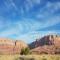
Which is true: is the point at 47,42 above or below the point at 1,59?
above

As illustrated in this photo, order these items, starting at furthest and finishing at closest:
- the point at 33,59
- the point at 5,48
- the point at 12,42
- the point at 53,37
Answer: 1. the point at 12,42
2. the point at 53,37
3. the point at 5,48
4. the point at 33,59

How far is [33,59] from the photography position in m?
39.8

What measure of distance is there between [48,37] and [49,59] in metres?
74.9

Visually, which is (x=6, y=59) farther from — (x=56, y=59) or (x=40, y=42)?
(x=40, y=42)

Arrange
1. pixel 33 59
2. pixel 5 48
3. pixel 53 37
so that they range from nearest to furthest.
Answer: pixel 33 59, pixel 5 48, pixel 53 37

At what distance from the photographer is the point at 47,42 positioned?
11788cm

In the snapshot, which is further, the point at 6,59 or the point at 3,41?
the point at 3,41

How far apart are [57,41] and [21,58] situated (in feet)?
247

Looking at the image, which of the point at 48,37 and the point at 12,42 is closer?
the point at 48,37

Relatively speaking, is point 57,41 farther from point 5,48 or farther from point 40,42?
point 5,48

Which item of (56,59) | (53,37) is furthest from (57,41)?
(56,59)

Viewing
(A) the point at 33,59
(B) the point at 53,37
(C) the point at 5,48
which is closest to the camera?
(A) the point at 33,59

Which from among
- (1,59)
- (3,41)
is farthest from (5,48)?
(1,59)

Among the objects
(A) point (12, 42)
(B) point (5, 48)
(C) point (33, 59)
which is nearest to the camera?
(C) point (33, 59)
